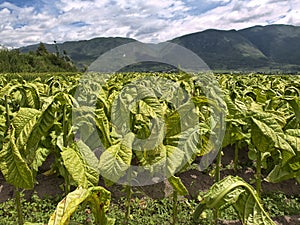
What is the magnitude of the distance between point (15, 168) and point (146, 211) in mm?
2434

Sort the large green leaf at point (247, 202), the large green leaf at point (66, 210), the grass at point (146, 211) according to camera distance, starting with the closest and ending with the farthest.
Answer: the large green leaf at point (66, 210)
the large green leaf at point (247, 202)
the grass at point (146, 211)

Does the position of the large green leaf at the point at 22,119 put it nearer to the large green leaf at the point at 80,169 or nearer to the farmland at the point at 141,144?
the farmland at the point at 141,144

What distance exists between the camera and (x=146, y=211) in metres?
3.98

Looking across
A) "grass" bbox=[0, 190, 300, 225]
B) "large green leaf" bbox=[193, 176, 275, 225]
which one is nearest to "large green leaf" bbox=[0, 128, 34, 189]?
"large green leaf" bbox=[193, 176, 275, 225]

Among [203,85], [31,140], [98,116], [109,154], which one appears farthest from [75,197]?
[203,85]

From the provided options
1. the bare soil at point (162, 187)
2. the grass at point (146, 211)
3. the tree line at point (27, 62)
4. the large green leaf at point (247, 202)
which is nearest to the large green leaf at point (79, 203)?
→ the large green leaf at point (247, 202)

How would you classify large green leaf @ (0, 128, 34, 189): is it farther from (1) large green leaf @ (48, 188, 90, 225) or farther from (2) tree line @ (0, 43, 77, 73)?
(2) tree line @ (0, 43, 77, 73)

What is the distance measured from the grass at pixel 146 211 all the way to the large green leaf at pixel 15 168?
1963mm

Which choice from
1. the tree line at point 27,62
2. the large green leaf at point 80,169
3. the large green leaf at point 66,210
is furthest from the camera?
the tree line at point 27,62

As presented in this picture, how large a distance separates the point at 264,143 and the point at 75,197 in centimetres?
153

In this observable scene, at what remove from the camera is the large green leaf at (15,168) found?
1813mm

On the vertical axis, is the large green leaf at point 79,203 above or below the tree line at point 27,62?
below

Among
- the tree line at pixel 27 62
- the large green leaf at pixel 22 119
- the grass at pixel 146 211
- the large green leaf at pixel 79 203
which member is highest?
the tree line at pixel 27 62

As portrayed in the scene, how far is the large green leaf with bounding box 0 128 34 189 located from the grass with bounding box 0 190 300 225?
1963 millimetres
